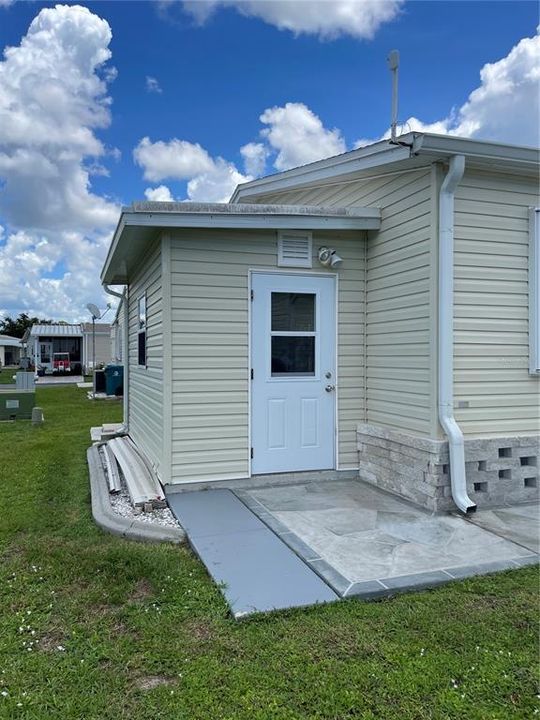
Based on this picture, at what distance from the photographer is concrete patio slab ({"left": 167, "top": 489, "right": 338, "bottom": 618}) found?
8.80 ft

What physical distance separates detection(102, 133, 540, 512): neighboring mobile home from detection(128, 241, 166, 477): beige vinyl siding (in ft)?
0.23

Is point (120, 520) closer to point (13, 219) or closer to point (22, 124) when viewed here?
point (22, 124)

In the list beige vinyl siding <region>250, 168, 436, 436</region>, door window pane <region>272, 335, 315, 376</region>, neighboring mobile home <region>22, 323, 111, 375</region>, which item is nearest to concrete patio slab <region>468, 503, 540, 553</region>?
beige vinyl siding <region>250, 168, 436, 436</region>

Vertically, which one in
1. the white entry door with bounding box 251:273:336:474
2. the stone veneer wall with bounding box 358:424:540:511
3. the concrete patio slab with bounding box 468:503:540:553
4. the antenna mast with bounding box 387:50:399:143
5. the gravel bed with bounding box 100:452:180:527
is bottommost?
the gravel bed with bounding box 100:452:180:527

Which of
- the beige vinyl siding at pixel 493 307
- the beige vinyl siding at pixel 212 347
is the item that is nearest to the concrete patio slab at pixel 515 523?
the beige vinyl siding at pixel 493 307

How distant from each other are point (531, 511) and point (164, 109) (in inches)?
377

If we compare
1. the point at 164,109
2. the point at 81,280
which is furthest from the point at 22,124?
the point at 81,280

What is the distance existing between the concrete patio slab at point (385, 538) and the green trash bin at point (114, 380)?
37.1 ft

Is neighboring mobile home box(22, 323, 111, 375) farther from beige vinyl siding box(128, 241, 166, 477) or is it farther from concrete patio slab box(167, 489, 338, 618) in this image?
concrete patio slab box(167, 489, 338, 618)

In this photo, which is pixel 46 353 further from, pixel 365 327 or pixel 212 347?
pixel 365 327

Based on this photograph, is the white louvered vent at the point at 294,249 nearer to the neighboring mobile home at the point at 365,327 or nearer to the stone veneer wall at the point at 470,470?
the neighboring mobile home at the point at 365,327

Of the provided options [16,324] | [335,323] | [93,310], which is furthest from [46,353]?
[16,324]

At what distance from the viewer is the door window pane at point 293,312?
4984 mm

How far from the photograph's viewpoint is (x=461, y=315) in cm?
426
